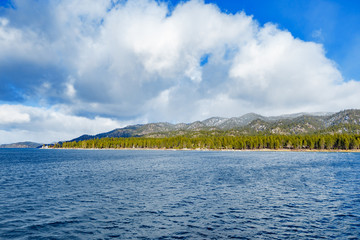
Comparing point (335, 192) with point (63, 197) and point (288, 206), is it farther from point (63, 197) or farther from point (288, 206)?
point (63, 197)

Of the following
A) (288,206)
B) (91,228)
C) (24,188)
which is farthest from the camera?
(24,188)

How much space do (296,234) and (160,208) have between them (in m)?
17.9

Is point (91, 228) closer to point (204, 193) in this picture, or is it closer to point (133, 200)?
point (133, 200)

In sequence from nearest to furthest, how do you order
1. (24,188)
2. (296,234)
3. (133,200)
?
(296,234), (133,200), (24,188)

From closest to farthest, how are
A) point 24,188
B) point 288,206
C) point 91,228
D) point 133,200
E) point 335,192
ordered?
point 91,228 < point 288,206 < point 133,200 < point 335,192 < point 24,188

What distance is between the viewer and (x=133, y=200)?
38688mm

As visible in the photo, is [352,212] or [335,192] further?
[335,192]

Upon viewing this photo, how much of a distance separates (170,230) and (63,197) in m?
25.5

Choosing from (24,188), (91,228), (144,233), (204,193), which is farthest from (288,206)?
(24,188)

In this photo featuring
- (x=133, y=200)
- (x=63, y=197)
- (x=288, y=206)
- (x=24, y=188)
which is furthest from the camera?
(x=24, y=188)

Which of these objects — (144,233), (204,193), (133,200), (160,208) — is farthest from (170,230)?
(204,193)

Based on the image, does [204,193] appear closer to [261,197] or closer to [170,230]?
[261,197]

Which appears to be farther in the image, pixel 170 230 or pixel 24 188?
pixel 24 188

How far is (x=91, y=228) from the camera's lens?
86.6ft
